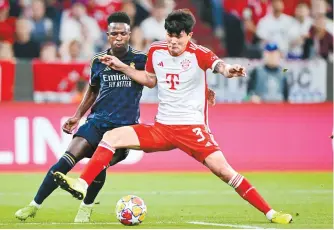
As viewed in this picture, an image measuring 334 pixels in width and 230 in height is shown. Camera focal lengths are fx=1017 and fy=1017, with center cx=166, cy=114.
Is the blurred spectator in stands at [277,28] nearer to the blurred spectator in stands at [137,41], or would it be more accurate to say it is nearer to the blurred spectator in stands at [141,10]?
the blurred spectator in stands at [141,10]

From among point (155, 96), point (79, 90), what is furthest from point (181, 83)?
point (155, 96)

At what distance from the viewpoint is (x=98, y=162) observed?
1020 cm

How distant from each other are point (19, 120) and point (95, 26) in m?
4.66

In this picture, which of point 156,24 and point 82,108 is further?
point 156,24

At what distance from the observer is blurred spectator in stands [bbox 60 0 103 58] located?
20875 mm

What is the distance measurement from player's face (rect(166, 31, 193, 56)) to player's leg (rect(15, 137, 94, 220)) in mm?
1397

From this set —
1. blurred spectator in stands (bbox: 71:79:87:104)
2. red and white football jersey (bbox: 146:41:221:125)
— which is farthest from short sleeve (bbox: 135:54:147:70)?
blurred spectator in stands (bbox: 71:79:87:104)

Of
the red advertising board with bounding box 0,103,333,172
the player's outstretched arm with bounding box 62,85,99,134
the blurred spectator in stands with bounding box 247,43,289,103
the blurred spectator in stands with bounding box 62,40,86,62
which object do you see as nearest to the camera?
the player's outstretched arm with bounding box 62,85,99,134

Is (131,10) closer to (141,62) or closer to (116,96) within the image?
(141,62)

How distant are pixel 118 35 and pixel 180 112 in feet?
3.76

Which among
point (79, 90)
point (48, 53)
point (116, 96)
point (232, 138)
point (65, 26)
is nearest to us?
point (116, 96)

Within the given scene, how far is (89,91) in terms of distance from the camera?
37.2ft

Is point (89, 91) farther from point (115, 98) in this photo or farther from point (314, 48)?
point (314, 48)

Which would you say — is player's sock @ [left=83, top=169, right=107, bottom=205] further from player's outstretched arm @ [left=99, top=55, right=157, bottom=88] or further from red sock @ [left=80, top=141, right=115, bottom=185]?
player's outstretched arm @ [left=99, top=55, right=157, bottom=88]
